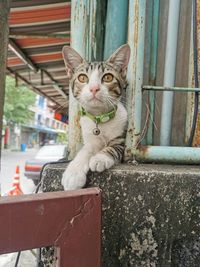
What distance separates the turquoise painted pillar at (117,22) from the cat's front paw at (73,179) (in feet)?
3.21

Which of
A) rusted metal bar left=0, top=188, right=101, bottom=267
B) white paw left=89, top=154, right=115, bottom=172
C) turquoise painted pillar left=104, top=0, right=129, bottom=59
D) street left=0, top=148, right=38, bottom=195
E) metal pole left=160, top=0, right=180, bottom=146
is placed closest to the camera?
rusted metal bar left=0, top=188, right=101, bottom=267

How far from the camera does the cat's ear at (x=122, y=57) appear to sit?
1.73 meters

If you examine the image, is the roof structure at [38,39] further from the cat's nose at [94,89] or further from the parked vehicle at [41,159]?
the parked vehicle at [41,159]

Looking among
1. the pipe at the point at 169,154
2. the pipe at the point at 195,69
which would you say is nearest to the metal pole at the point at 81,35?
the pipe at the point at 169,154

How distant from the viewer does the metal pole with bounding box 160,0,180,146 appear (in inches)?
75.0

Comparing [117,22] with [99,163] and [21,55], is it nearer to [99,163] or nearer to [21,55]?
[99,163]

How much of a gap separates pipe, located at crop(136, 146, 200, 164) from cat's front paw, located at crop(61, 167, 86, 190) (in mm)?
428

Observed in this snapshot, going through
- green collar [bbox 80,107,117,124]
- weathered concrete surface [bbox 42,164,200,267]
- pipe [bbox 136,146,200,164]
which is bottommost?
weathered concrete surface [bbox 42,164,200,267]

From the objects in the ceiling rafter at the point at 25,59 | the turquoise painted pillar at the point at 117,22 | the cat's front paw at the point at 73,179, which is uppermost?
the ceiling rafter at the point at 25,59

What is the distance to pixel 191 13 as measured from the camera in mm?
1947

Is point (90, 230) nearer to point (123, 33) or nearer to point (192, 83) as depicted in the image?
point (192, 83)

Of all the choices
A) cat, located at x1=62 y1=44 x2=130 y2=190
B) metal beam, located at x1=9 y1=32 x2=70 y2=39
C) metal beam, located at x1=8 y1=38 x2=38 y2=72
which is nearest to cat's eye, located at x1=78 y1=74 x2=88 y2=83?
cat, located at x1=62 y1=44 x2=130 y2=190

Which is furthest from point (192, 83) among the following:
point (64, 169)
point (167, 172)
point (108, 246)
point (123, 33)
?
point (108, 246)

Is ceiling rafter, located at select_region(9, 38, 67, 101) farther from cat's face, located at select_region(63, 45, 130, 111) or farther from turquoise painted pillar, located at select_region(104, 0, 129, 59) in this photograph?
cat's face, located at select_region(63, 45, 130, 111)
